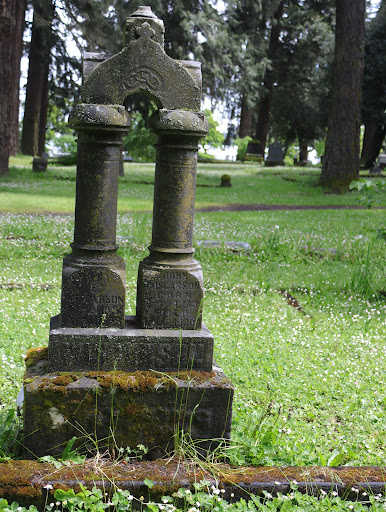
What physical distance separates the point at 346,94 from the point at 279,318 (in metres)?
14.4

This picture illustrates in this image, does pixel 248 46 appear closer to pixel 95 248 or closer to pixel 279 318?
pixel 279 318

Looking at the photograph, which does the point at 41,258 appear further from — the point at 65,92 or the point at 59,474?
the point at 65,92

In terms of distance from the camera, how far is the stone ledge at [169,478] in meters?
2.95

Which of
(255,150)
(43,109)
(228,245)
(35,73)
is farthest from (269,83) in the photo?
(228,245)

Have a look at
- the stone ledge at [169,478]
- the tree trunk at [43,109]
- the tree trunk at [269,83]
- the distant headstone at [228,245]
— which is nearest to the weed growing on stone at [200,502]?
the stone ledge at [169,478]

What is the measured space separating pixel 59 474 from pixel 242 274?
17.9 ft

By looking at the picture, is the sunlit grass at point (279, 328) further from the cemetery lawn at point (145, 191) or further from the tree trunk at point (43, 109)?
the tree trunk at point (43, 109)

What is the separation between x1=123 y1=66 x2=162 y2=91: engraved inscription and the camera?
3502 millimetres

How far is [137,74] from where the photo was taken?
3506mm

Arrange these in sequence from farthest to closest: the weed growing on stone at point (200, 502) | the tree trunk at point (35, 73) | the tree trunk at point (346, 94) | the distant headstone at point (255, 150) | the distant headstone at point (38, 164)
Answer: the distant headstone at point (255, 150)
the tree trunk at point (35, 73)
the distant headstone at point (38, 164)
the tree trunk at point (346, 94)
the weed growing on stone at point (200, 502)

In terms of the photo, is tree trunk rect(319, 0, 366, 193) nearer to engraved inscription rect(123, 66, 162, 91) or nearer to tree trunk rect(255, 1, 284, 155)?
engraved inscription rect(123, 66, 162, 91)

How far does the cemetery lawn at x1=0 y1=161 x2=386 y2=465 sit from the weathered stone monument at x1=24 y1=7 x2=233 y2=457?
48 centimetres

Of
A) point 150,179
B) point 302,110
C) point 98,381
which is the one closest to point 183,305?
point 98,381

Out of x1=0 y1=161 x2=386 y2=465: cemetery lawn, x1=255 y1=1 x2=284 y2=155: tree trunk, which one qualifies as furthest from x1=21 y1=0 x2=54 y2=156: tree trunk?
x1=0 y1=161 x2=386 y2=465: cemetery lawn
